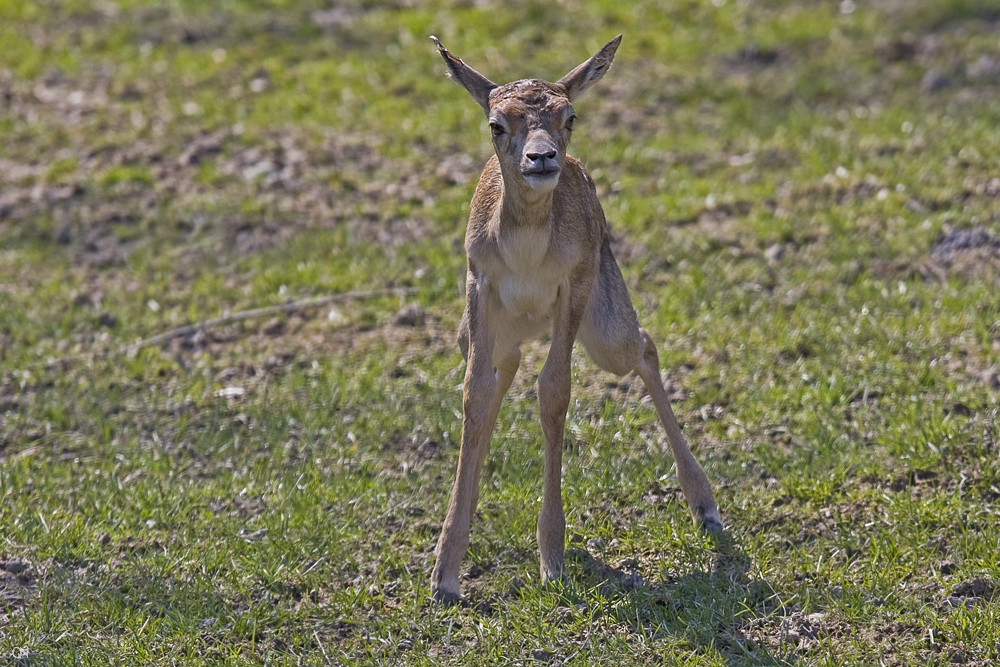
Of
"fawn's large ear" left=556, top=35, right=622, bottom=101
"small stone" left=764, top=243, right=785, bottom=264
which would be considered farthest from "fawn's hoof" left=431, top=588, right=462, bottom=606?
"small stone" left=764, top=243, right=785, bottom=264

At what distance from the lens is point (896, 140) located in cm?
1000

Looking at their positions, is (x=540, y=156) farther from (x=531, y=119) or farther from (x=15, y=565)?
(x=15, y=565)

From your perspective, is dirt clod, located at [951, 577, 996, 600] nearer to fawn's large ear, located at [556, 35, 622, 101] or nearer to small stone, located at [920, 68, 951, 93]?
fawn's large ear, located at [556, 35, 622, 101]

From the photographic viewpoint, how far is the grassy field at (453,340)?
5441mm

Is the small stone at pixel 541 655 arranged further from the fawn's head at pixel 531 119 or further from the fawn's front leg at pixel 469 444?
the fawn's head at pixel 531 119

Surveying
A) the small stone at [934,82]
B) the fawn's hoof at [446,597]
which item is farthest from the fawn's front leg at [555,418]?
the small stone at [934,82]

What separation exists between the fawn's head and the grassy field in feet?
6.04

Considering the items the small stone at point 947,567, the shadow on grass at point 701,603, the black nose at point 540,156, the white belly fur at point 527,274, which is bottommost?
the shadow on grass at point 701,603

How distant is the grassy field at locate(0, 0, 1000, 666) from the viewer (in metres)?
5.44

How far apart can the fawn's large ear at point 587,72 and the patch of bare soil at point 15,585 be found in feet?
11.2

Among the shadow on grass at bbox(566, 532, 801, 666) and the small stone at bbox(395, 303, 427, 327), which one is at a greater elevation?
the shadow on grass at bbox(566, 532, 801, 666)

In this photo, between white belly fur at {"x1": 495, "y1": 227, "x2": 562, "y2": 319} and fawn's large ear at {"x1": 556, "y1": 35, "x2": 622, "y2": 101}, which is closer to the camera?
white belly fur at {"x1": 495, "y1": 227, "x2": 562, "y2": 319}

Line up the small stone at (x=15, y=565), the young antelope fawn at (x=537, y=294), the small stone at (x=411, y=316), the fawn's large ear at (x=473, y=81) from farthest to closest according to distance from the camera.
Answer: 1. the small stone at (x=411, y=316)
2. the small stone at (x=15, y=565)
3. the fawn's large ear at (x=473, y=81)
4. the young antelope fawn at (x=537, y=294)

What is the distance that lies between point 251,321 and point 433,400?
1.76 metres
